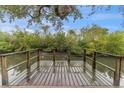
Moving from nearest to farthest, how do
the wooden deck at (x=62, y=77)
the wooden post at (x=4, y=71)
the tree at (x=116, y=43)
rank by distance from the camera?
the wooden post at (x=4, y=71) < the tree at (x=116, y=43) < the wooden deck at (x=62, y=77)

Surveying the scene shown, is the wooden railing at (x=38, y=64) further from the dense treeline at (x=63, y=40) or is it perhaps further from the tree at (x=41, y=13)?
the tree at (x=41, y=13)

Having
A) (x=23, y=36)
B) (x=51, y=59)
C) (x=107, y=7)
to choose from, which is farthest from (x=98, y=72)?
(x=23, y=36)

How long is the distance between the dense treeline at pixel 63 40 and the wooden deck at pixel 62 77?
306mm

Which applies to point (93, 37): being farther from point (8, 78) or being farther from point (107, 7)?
point (8, 78)

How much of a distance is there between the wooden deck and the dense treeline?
31 cm

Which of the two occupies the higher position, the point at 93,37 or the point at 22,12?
the point at 22,12

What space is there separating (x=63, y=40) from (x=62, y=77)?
2.14 ft

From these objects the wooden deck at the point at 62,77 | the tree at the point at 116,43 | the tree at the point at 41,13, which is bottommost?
the wooden deck at the point at 62,77

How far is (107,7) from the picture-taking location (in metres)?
3.96

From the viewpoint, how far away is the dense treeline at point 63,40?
401 cm

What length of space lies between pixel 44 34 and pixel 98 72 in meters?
1.11

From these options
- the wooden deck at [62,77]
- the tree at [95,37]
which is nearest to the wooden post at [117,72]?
the wooden deck at [62,77]
